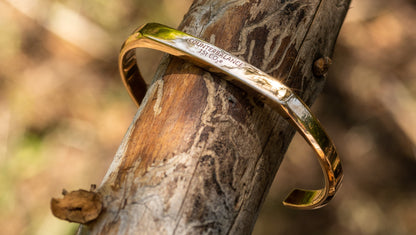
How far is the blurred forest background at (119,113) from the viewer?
5.24ft

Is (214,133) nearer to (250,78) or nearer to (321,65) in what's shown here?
(250,78)

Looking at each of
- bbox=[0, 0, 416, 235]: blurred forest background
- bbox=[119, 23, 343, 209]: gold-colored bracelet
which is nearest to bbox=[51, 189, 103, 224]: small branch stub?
bbox=[119, 23, 343, 209]: gold-colored bracelet

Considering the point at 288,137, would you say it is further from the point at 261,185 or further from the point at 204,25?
the point at 204,25

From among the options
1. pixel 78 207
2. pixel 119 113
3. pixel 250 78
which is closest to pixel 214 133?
pixel 250 78

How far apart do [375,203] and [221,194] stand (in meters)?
1.19

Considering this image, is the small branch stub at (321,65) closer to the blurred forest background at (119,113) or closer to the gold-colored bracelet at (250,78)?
the gold-colored bracelet at (250,78)

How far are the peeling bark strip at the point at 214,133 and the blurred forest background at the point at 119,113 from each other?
0.99 m

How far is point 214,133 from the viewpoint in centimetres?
65

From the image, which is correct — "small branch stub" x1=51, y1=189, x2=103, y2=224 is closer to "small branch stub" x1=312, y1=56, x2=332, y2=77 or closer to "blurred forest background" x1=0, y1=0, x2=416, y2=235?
"small branch stub" x1=312, y1=56, x2=332, y2=77

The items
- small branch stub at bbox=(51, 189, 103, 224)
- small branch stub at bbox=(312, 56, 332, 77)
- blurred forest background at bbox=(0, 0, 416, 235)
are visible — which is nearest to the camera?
small branch stub at bbox=(51, 189, 103, 224)

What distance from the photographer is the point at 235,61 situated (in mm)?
662

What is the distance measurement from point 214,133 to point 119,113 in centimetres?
117

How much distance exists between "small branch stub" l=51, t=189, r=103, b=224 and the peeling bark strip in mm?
14

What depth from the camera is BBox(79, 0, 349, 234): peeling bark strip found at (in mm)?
611
